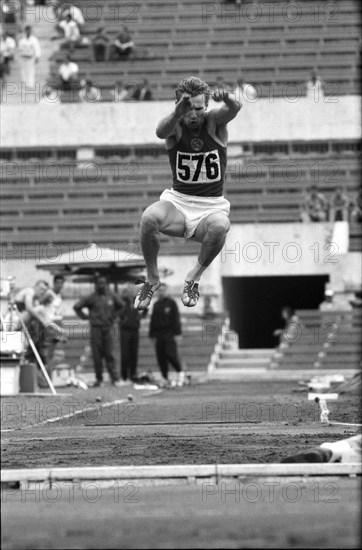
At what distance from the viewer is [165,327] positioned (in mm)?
23750

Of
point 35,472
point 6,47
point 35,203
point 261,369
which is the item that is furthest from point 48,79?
point 35,472

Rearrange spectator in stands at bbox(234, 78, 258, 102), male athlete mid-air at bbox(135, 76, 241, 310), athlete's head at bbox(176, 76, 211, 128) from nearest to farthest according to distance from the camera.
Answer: athlete's head at bbox(176, 76, 211, 128), male athlete mid-air at bbox(135, 76, 241, 310), spectator in stands at bbox(234, 78, 258, 102)

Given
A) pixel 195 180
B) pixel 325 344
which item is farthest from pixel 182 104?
pixel 325 344

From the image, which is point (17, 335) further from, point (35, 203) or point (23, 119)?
point (23, 119)

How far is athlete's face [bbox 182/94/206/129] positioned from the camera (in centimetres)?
1046

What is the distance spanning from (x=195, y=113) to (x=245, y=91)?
25234mm

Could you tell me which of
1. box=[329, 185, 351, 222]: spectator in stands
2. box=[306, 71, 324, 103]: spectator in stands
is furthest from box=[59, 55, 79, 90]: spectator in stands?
box=[329, 185, 351, 222]: spectator in stands

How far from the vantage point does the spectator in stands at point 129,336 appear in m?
23.5

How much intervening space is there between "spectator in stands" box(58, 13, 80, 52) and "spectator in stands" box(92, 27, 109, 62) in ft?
2.89

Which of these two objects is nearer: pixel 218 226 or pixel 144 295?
pixel 218 226

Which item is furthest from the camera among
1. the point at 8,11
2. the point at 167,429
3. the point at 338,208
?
the point at 8,11

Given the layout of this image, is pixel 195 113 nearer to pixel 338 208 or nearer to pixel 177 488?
pixel 177 488

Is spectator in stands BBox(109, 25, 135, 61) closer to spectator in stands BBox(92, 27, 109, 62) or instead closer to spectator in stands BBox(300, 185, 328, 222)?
spectator in stands BBox(92, 27, 109, 62)

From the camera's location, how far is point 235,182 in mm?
32812
